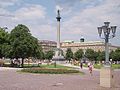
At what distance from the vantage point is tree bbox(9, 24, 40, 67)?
6272cm

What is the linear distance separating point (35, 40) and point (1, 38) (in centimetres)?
895

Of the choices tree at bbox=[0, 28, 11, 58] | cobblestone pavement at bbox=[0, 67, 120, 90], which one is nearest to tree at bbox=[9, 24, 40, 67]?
tree at bbox=[0, 28, 11, 58]

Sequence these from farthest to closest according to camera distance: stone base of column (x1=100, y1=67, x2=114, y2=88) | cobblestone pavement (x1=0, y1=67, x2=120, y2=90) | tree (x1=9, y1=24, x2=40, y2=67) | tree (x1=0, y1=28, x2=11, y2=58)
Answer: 1. tree (x1=0, y1=28, x2=11, y2=58)
2. tree (x1=9, y1=24, x2=40, y2=67)
3. stone base of column (x1=100, y1=67, x2=114, y2=88)
4. cobblestone pavement (x1=0, y1=67, x2=120, y2=90)

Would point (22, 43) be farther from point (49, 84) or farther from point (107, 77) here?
point (107, 77)

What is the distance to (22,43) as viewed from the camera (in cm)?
6266

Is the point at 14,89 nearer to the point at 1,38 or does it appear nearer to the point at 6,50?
the point at 6,50

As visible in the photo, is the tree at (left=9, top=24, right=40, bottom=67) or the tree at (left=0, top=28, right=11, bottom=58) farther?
the tree at (left=0, top=28, right=11, bottom=58)

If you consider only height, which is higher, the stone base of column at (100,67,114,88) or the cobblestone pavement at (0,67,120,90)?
the stone base of column at (100,67,114,88)

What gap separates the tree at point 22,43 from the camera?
62716 millimetres

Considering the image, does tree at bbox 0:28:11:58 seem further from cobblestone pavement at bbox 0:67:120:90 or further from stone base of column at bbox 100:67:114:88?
stone base of column at bbox 100:67:114:88

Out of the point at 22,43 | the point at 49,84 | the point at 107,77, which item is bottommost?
the point at 49,84

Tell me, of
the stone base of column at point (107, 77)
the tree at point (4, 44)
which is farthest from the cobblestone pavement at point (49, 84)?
the tree at point (4, 44)

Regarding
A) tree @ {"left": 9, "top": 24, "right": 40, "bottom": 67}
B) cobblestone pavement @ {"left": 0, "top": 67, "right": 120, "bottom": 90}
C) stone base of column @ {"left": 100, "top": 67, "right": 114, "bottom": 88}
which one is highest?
tree @ {"left": 9, "top": 24, "right": 40, "bottom": 67}

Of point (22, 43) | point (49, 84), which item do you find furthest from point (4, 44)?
point (49, 84)
